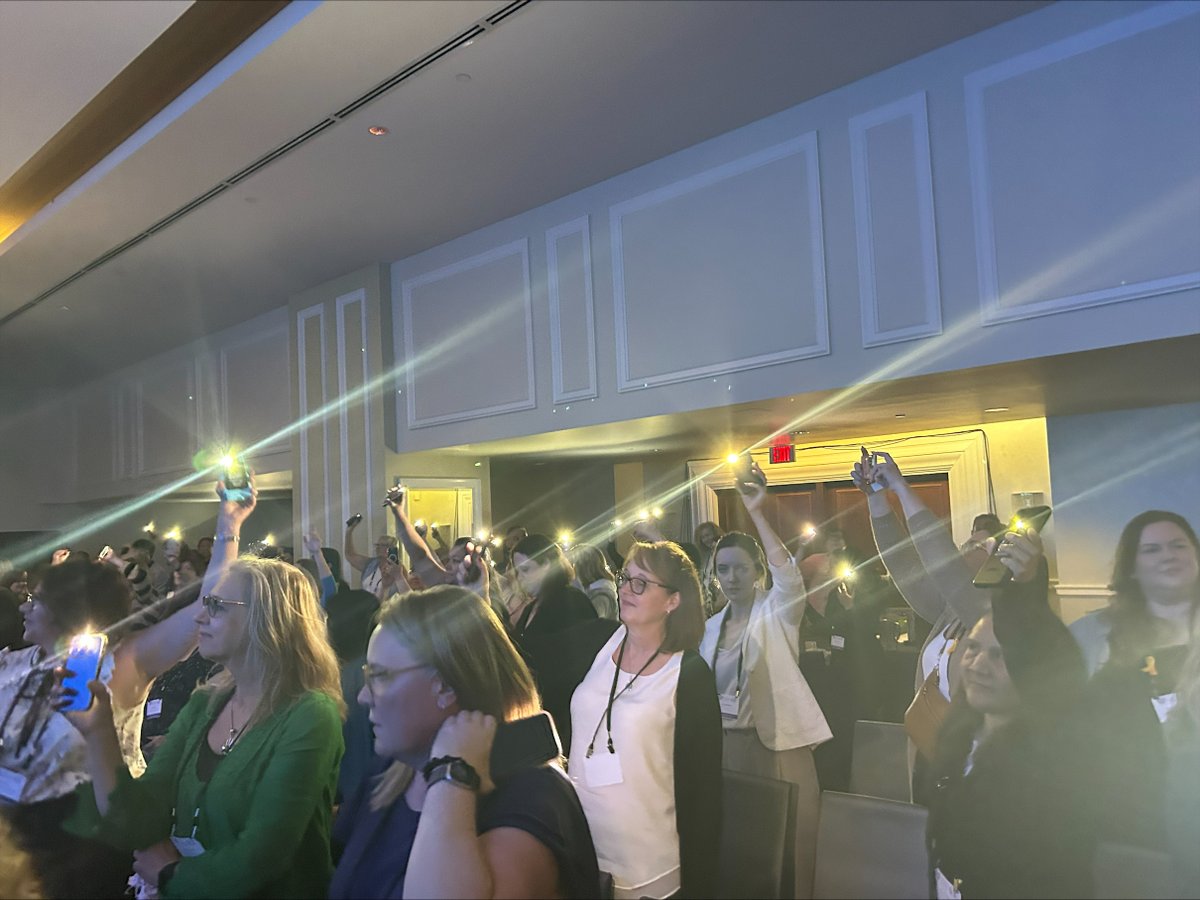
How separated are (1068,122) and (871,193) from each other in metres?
0.77

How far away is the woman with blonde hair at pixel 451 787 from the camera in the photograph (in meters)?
1.34

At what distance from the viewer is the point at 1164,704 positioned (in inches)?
87.4

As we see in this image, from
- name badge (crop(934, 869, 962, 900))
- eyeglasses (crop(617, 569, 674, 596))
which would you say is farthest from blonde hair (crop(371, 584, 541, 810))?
name badge (crop(934, 869, 962, 900))

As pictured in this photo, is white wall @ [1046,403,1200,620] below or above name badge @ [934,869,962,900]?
above

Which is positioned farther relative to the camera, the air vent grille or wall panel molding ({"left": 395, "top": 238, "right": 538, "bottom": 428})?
wall panel molding ({"left": 395, "top": 238, "right": 538, "bottom": 428})

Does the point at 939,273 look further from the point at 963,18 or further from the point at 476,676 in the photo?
the point at 476,676

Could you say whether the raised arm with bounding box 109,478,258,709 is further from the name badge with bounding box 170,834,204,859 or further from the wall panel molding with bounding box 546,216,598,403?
the wall panel molding with bounding box 546,216,598,403

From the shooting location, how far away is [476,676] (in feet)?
4.95

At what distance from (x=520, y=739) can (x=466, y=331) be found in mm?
4434

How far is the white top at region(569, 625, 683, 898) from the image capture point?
2094 mm

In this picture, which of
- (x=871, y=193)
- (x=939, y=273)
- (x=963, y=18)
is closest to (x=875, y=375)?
(x=939, y=273)

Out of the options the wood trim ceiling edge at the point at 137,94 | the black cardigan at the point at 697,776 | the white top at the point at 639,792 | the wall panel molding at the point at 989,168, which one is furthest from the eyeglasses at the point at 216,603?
the wall panel molding at the point at 989,168

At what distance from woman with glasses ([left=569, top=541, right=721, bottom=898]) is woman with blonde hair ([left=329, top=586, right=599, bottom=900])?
2.11 ft

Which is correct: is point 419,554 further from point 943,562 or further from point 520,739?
point 520,739
